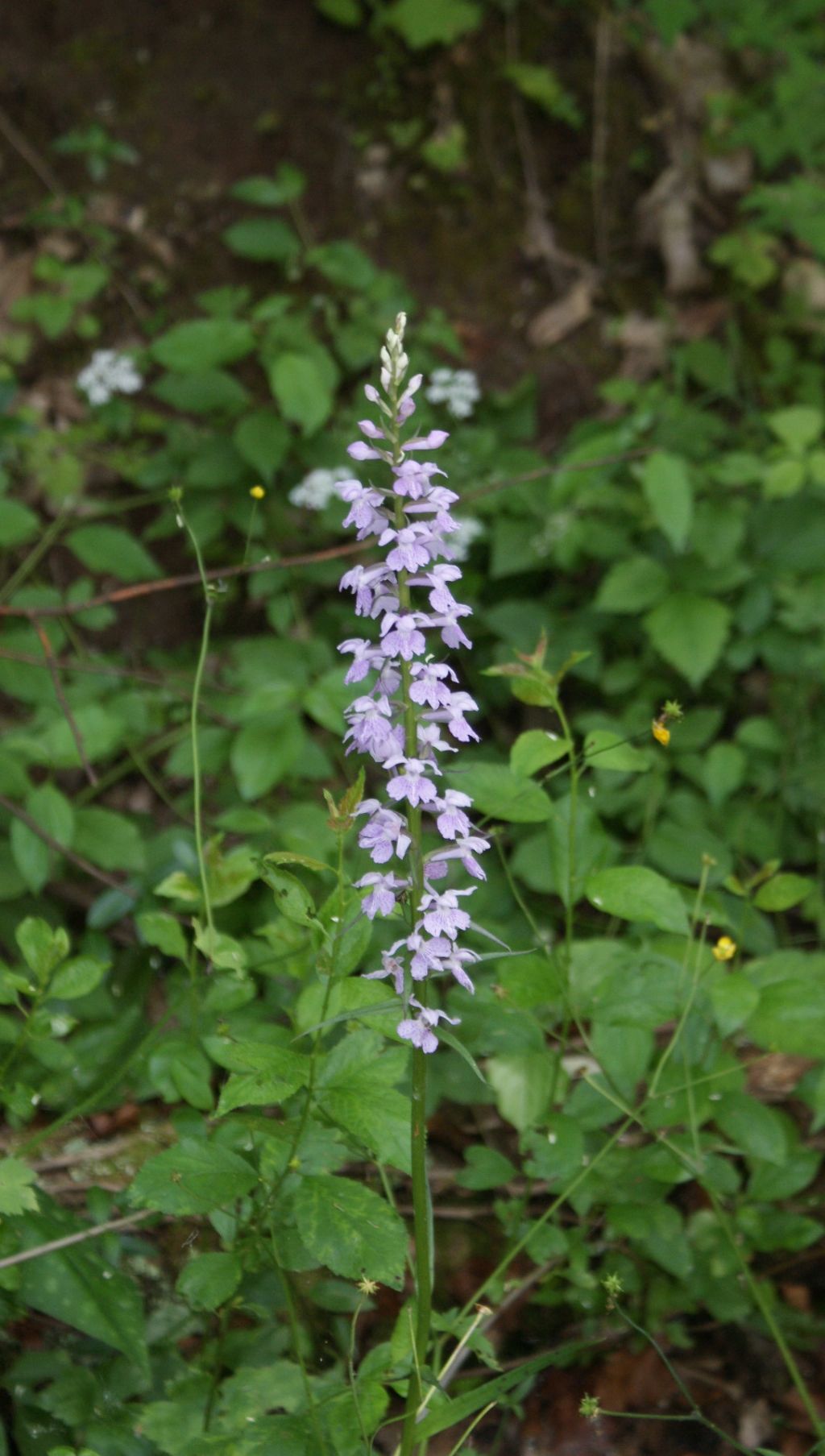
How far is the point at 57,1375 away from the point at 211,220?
12.4ft

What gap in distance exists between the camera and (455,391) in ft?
12.5

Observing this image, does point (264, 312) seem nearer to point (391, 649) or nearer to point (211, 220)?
point (211, 220)

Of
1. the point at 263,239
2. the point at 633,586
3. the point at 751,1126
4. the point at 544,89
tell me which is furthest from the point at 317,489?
the point at 751,1126

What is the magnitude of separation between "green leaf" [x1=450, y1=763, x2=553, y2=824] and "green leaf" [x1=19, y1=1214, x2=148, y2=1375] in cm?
96

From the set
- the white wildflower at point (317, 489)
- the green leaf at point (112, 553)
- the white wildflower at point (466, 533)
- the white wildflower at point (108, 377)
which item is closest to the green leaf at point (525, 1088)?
the white wildflower at point (466, 533)

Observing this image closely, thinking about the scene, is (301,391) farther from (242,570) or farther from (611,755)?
(611,755)

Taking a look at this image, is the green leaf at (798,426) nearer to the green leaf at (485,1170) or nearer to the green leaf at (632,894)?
the green leaf at (632,894)

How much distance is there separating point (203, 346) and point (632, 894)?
2.50m

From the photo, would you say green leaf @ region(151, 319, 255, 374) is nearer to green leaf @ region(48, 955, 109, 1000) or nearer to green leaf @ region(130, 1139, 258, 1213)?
green leaf @ region(48, 955, 109, 1000)

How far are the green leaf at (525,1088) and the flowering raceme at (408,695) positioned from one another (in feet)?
2.37

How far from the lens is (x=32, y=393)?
4.20 meters

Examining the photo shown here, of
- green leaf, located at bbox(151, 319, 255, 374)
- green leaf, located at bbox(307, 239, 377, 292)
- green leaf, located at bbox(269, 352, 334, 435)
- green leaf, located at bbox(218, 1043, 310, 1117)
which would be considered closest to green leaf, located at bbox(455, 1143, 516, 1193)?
green leaf, located at bbox(218, 1043, 310, 1117)

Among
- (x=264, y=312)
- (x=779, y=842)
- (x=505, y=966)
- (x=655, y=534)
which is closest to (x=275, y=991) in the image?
(x=505, y=966)

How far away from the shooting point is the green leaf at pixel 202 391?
3736 millimetres
